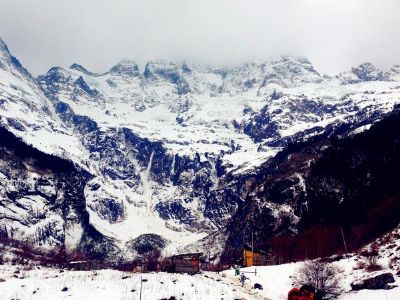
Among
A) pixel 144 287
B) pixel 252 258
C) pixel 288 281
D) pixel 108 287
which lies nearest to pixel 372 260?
pixel 288 281

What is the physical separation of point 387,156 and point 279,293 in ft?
440

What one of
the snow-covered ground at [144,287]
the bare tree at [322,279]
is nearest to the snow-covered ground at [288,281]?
the snow-covered ground at [144,287]

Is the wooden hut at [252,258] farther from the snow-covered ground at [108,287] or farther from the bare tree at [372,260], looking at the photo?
the snow-covered ground at [108,287]

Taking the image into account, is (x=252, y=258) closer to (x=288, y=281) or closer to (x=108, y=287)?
(x=288, y=281)

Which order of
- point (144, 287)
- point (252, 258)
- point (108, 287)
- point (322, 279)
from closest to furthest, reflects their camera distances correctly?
point (108, 287) < point (144, 287) < point (322, 279) < point (252, 258)

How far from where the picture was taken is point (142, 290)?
57.6 m

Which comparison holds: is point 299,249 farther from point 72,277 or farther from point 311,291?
point 311,291

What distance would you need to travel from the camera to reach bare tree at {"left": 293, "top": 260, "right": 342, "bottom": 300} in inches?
2347

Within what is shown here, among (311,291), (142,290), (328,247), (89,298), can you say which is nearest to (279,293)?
(142,290)

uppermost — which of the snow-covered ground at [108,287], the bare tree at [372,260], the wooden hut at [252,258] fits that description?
the wooden hut at [252,258]

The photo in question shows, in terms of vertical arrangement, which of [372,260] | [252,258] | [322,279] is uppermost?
[252,258]

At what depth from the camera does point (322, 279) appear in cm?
6169

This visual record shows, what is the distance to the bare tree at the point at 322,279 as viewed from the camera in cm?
5962

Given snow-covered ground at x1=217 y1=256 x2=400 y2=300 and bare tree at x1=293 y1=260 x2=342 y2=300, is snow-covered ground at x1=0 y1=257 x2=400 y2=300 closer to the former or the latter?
snow-covered ground at x1=217 y1=256 x2=400 y2=300
